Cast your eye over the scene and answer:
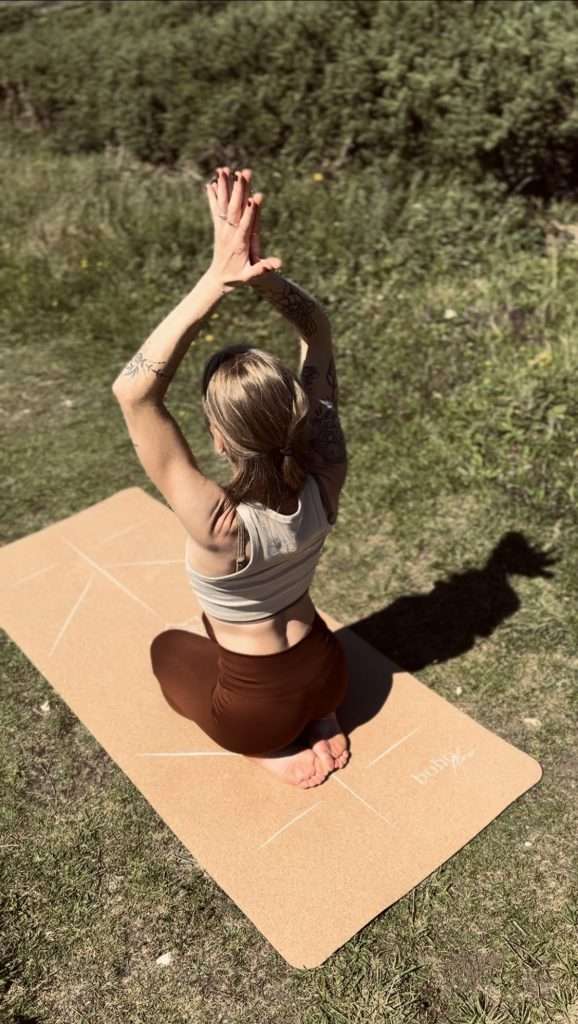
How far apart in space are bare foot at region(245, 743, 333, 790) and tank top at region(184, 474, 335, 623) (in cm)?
74

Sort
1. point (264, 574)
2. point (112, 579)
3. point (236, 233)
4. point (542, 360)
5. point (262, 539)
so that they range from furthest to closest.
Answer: point (542, 360), point (112, 579), point (264, 574), point (262, 539), point (236, 233)

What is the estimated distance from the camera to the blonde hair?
270 cm

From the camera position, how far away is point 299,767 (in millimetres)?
3543

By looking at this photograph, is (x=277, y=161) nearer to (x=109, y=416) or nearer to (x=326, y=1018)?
(x=109, y=416)

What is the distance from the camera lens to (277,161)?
849 centimetres

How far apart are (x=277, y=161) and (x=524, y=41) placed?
2.58 meters

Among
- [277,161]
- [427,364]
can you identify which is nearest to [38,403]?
[427,364]

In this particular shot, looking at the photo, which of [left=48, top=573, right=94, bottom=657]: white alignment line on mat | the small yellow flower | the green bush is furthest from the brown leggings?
the green bush

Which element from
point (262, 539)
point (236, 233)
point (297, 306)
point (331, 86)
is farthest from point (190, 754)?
point (331, 86)

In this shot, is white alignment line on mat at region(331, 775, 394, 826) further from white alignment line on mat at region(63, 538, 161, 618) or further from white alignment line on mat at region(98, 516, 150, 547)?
white alignment line on mat at region(98, 516, 150, 547)

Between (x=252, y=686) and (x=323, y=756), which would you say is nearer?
(x=252, y=686)

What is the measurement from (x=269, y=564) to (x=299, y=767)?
3.31 feet

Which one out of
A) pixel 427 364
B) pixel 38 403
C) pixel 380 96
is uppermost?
pixel 380 96

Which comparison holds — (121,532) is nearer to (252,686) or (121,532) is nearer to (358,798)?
(252,686)
